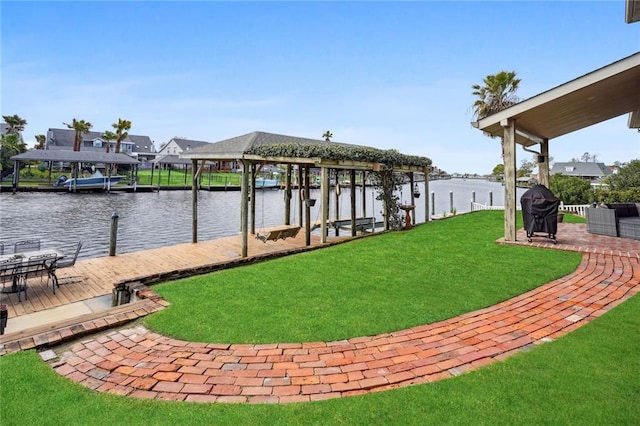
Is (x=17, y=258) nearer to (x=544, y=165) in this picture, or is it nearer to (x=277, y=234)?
(x=277, y=234)

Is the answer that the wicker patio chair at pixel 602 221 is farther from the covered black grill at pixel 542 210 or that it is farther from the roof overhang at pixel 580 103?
the roof overhang at pixel 580 103

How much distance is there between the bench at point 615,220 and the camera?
888 cm

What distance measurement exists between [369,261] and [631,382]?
15.9 feet

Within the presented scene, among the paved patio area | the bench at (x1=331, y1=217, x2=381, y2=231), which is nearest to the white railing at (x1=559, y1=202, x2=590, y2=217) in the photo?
the bench at (x1=331, y1=217, x2=381, y2=231)

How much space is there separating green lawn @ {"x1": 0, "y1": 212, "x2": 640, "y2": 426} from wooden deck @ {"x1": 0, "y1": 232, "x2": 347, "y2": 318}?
1973 mm

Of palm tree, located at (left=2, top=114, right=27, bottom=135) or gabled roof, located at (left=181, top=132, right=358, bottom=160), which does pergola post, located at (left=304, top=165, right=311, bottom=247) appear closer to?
gabled roof, located at (left=181, top=132, right=358, bottom=160)

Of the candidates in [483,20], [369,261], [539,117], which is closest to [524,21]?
[483,20]

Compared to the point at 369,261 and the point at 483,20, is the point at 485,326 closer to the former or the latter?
the point at 369,261

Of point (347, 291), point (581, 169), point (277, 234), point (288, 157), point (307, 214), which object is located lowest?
point (347, 291)

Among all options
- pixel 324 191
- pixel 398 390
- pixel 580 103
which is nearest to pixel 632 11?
pixel 580 103

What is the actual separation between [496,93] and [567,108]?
1810cm

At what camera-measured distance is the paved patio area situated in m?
2.90

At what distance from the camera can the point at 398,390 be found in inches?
110

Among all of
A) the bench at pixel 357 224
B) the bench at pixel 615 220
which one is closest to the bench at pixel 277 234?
the bench at pixel 357 224
